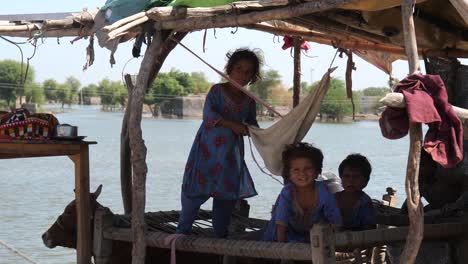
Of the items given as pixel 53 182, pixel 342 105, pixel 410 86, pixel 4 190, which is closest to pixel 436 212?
pixel 410 86

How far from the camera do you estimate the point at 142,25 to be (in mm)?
4746

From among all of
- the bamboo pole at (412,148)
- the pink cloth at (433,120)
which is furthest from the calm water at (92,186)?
the pink cloth at (433,120)

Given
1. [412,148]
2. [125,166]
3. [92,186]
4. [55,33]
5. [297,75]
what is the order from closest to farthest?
[412,148] < [55,33] < [125,166] < [297,75] < [92,186]

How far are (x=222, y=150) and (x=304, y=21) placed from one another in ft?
2.84

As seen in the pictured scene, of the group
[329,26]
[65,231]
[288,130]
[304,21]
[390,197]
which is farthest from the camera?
[390,197]

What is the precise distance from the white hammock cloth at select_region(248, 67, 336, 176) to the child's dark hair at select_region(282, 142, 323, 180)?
187 mm

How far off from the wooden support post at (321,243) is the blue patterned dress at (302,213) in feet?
1.30

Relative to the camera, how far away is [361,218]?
4.87 m

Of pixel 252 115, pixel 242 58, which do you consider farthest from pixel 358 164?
pixel 242 58

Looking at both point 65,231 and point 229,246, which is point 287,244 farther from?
point 65,231

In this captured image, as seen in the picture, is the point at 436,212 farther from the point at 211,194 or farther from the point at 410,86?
the point at 410,86

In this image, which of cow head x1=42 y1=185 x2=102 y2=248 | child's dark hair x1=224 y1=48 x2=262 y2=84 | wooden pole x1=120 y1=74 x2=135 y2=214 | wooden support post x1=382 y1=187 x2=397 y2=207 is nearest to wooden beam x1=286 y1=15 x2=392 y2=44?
child's dark hair x1=224 y1=48 x2=262 y2=84

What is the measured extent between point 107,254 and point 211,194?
83 cm

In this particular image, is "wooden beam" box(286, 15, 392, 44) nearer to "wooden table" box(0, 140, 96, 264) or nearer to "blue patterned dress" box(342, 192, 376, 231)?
"blue patterned dress" box(342, 192, 376, 231)
